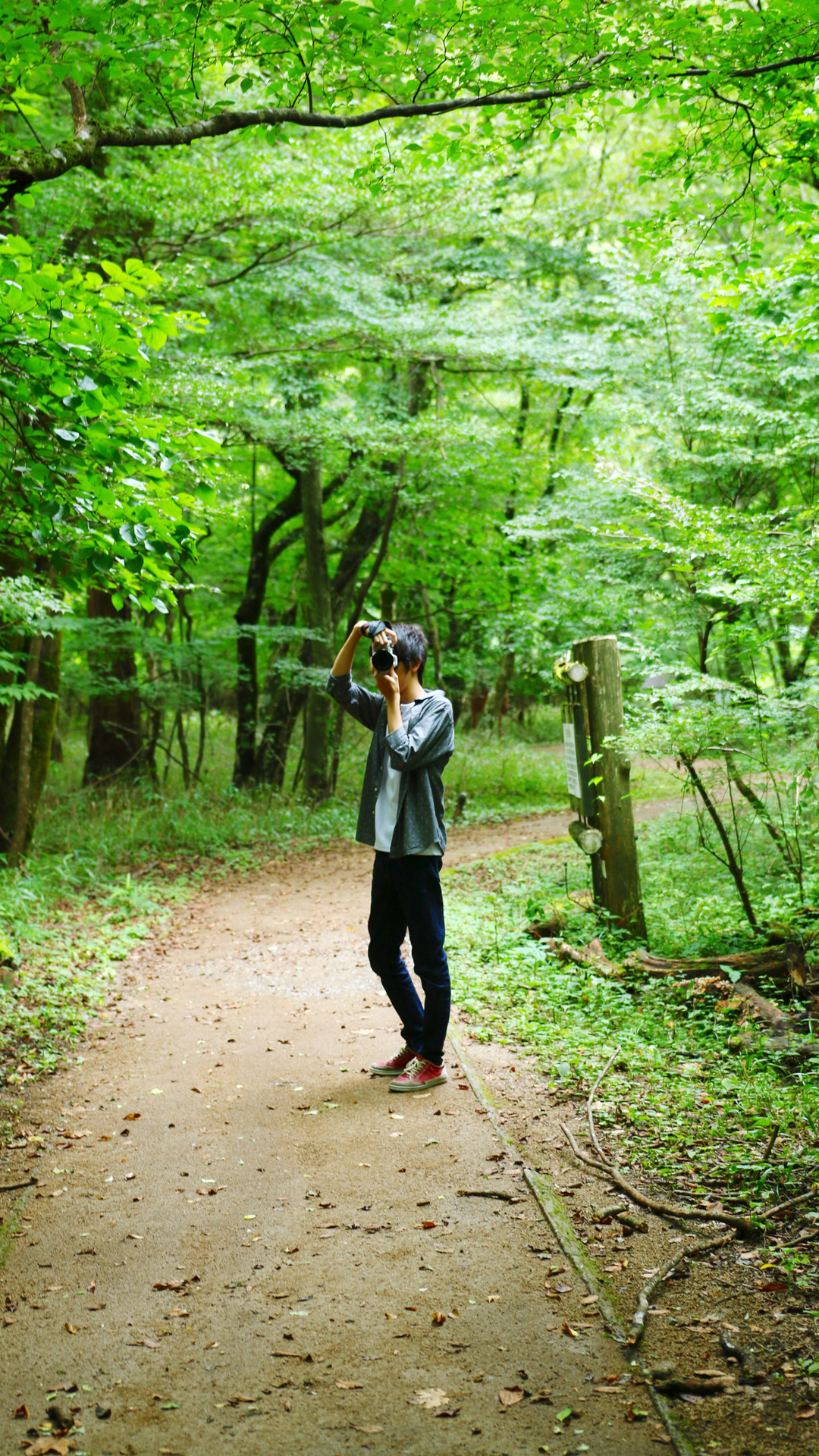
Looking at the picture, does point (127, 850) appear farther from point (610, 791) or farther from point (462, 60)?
point (462, 60)

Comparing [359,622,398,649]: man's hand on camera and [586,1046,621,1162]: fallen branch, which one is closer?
[586,1046,621,1162]: fallen branch

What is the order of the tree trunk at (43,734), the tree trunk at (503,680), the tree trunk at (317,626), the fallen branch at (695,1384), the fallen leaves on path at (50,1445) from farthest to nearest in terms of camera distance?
the tree trunk at (503,680) → the tree trunk at (317,626) → the tree trunk at (43,734) → the fallen branch at (695,1384) → the fallen leaves on path at (50,1445)

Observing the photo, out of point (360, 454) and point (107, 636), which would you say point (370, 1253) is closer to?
point (107, 636)

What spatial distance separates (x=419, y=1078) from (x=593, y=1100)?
2.60 feet

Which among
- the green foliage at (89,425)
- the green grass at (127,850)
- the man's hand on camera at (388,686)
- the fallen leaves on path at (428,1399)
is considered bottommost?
the green grass at (127,850)

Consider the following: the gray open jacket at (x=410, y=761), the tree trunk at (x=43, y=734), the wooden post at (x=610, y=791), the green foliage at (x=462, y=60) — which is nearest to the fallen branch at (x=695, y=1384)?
the gray open jacket at (x=410, y=761)

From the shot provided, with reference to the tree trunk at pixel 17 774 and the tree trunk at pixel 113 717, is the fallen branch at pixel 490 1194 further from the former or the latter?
the tree trunk at pixel 113 717

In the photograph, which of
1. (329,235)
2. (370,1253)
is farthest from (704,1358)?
(329,235)

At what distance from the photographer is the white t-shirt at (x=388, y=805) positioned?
13.8ft

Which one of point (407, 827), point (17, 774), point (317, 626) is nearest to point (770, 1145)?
point (407, 827)

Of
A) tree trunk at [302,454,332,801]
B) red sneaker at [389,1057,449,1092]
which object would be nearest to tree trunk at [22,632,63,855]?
tree trunk at [302,454,332,801]

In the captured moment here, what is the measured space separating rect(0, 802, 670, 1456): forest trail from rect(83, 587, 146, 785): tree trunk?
308 inches

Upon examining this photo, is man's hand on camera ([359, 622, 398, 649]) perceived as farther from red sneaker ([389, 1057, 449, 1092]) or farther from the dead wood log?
the dead wood log

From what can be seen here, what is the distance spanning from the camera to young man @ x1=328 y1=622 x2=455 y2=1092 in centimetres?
421
